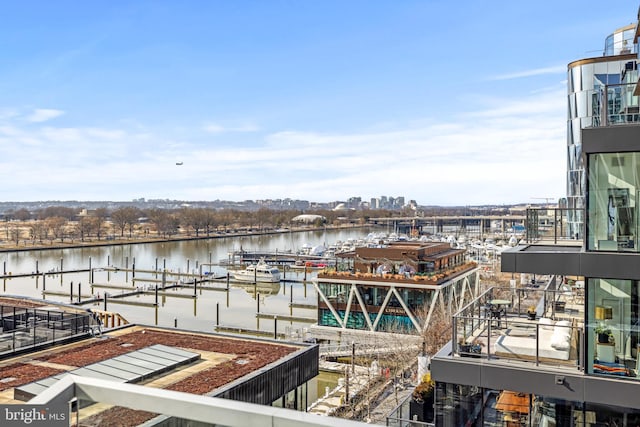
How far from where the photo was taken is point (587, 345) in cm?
684

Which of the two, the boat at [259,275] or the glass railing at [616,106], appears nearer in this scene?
the glass railing at [616,106]

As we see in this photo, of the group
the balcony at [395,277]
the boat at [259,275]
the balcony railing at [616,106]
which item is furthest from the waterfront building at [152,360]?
the boat at [259,275]

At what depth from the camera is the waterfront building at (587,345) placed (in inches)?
261

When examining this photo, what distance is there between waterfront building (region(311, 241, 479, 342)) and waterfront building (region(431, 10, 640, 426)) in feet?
63.0

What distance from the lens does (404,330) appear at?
1087 inches

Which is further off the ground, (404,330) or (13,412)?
(13,412)

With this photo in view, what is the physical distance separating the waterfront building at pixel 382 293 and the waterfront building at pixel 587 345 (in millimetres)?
19197

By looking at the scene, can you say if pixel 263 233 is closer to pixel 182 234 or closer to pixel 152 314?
pixel 182 234

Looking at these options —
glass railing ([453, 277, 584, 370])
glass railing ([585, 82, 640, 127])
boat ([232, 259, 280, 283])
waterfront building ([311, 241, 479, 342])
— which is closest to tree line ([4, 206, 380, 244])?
boat ([232, 259, 280, 283])

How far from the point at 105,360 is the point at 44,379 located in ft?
5.29

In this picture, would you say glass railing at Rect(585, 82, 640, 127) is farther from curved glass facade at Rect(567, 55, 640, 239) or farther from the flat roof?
curved glass facade at Rect(567, 55, 640, 239)

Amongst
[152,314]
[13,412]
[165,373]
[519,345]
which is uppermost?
[13,412]

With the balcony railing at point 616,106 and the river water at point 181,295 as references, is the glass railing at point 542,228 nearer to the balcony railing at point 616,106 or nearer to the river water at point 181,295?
the balcony railing at point 616,106

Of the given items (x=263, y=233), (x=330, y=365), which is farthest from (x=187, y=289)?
(x=263, y=233)
